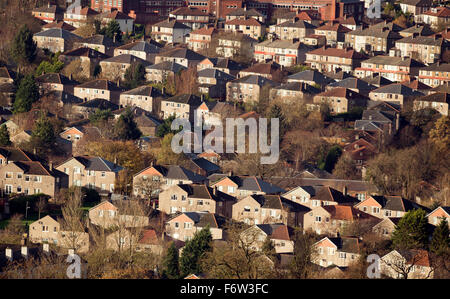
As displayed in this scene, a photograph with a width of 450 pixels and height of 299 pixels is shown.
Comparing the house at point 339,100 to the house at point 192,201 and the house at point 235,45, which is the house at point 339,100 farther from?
the house at point 192,201

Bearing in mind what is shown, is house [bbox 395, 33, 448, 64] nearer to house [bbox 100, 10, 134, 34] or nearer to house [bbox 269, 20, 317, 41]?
house [bbox 269, 20, 317, 41]

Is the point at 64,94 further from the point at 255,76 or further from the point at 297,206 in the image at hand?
the point at 297,206

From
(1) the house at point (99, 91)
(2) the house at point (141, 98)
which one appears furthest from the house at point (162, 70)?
Answer: (2) the house at point (141, 98)

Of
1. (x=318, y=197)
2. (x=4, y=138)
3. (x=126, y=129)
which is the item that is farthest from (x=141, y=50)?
(x=318, y=197)

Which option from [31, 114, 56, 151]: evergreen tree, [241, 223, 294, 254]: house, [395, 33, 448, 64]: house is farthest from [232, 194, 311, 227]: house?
[395, 33, 448, 64]: house
